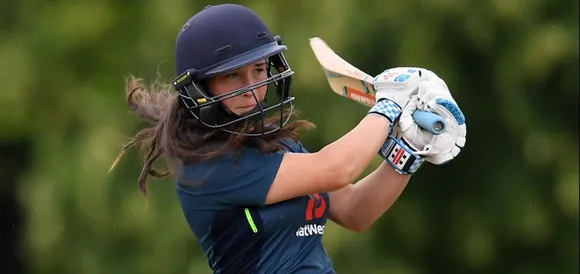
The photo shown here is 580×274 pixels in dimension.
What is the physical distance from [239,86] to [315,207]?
0.46m

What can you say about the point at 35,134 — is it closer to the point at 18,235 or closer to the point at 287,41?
the point at 18,235

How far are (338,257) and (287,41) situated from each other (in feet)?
4.50

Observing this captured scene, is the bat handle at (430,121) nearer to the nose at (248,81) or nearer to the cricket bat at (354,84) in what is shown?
the cricket bat at (354,84)

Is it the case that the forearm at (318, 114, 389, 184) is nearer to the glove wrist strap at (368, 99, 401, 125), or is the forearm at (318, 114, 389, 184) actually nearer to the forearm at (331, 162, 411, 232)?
the glove wrist strap at (368, 99, 401, 125)

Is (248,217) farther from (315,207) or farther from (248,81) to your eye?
(248,81)

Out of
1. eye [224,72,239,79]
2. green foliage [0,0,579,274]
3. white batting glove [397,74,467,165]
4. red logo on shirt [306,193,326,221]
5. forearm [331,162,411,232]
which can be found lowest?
green foliage [0,0,579,274]

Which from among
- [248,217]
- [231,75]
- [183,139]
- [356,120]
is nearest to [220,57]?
[231,75]

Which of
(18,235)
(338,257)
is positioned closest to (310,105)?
(338,257)

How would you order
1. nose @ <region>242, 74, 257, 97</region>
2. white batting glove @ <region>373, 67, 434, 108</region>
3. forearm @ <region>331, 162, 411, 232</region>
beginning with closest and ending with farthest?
nose @ <region>242, 74, 257, 97</region> → white batting glove @ <region>373, 67, 434, 108</region> → forearm @ <region>331, 162, 411, 232</region>

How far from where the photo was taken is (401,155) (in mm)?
3957

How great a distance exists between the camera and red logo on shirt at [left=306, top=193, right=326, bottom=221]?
3836mm

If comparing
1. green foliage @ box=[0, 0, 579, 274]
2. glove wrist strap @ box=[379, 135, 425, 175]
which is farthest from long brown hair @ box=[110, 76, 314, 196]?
green foliage @ box=[0, 0, 579, 274]

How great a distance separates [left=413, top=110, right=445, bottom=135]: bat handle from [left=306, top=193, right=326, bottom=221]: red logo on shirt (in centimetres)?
40

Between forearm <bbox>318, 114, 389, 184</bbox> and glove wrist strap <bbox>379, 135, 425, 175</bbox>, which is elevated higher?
forearm <bbox>318, 114, 389, 184</bbox>
